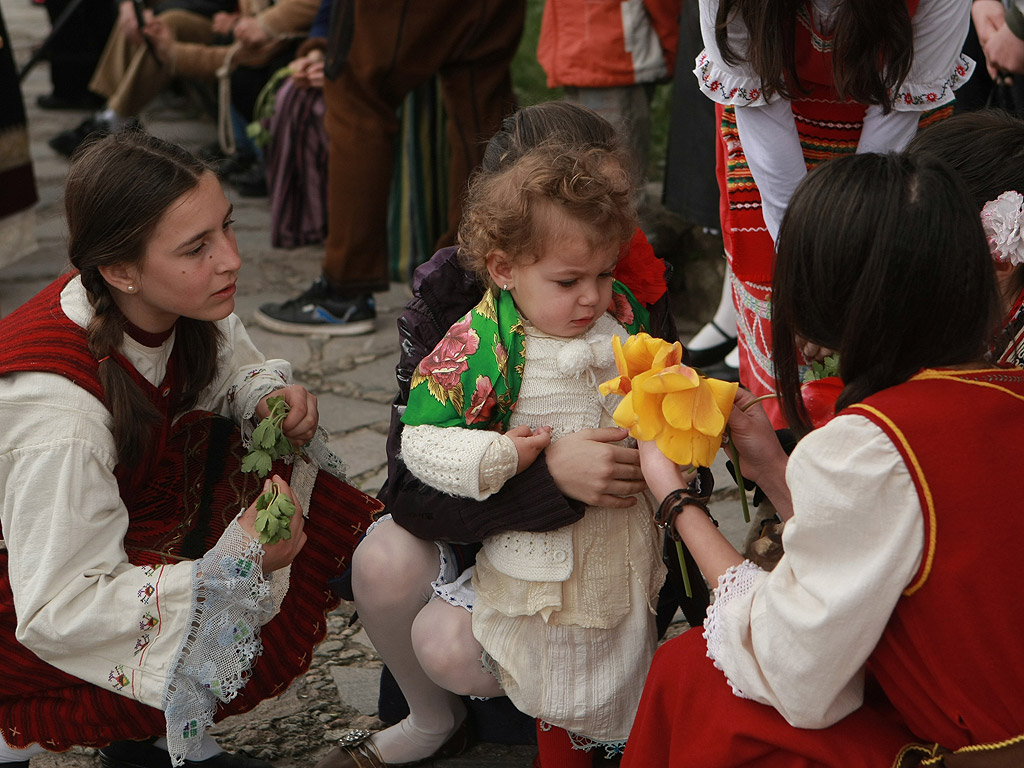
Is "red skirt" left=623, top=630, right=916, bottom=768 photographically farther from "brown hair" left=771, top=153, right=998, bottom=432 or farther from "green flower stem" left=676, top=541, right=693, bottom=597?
"brown hair" left=771, top=153, right=998, bottom=432

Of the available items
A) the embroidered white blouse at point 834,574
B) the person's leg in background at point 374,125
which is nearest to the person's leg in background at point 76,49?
the person's leg in background at point 374,125

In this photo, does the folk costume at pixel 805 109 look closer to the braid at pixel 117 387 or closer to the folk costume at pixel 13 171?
the braid at pixel 117 387

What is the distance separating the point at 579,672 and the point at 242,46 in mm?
5022

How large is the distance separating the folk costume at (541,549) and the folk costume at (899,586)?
1.49 ft

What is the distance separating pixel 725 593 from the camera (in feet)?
4.93

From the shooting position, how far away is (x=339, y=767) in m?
2.07

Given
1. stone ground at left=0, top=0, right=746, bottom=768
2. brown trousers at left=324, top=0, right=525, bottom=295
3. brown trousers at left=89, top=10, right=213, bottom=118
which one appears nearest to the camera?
stone ground at left=0, top=0, right=746, bottom=768

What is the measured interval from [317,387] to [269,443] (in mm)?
1936

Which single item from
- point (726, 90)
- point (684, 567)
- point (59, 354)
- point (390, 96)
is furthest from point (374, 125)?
point (684, 567)

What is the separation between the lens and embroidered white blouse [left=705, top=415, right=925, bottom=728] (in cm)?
128

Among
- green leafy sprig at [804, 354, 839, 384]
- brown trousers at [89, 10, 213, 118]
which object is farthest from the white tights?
brown trousers at [89, 10, 213, 118]

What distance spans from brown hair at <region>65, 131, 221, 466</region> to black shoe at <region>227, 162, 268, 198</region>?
4.55 meters

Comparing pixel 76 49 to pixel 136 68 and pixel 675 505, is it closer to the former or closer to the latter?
pixel 136 68

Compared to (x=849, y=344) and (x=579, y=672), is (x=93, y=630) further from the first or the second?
(x=849, y=344)
